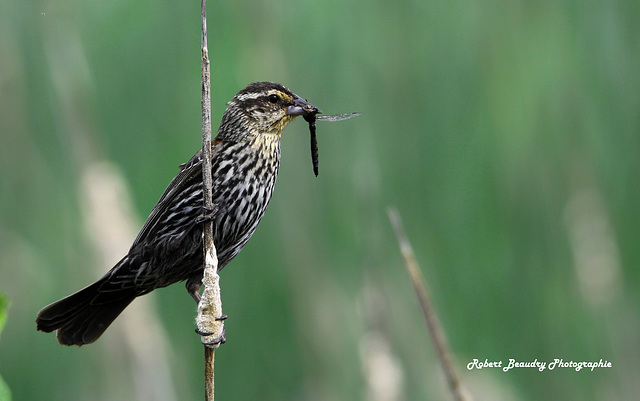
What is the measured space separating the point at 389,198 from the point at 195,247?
856 mm

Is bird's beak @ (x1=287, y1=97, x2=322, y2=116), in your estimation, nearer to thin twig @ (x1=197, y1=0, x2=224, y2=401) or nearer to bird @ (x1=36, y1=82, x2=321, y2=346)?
bird @ (x1=36, y1=82, x2=321, y2=346)

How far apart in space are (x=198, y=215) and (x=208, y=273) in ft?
2.21

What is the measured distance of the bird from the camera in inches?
95.9

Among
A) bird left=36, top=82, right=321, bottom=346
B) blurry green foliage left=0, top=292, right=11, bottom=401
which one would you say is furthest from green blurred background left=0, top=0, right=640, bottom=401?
blurry green foliage left=0, top=292, right=11, bottom=401

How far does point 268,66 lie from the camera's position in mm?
2934

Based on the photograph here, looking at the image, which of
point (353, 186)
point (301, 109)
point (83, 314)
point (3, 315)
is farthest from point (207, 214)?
point (3, 315)

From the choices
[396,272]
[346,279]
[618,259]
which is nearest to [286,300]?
[346,279]

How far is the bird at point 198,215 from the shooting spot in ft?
7.99

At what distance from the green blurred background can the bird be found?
6.0 inches

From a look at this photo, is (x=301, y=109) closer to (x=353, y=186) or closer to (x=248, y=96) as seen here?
(x=248, y=96)

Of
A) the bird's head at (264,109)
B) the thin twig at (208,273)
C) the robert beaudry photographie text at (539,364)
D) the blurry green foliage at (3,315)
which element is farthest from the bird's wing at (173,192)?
the blurry green foliage at (3,315)

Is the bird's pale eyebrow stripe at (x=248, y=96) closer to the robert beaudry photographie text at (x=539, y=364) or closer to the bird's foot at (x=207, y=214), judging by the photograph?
the bird's foot at (x=207, y=214)

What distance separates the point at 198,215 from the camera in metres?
2.45

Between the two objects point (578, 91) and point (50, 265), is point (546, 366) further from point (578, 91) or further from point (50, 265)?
point (50, 265)
